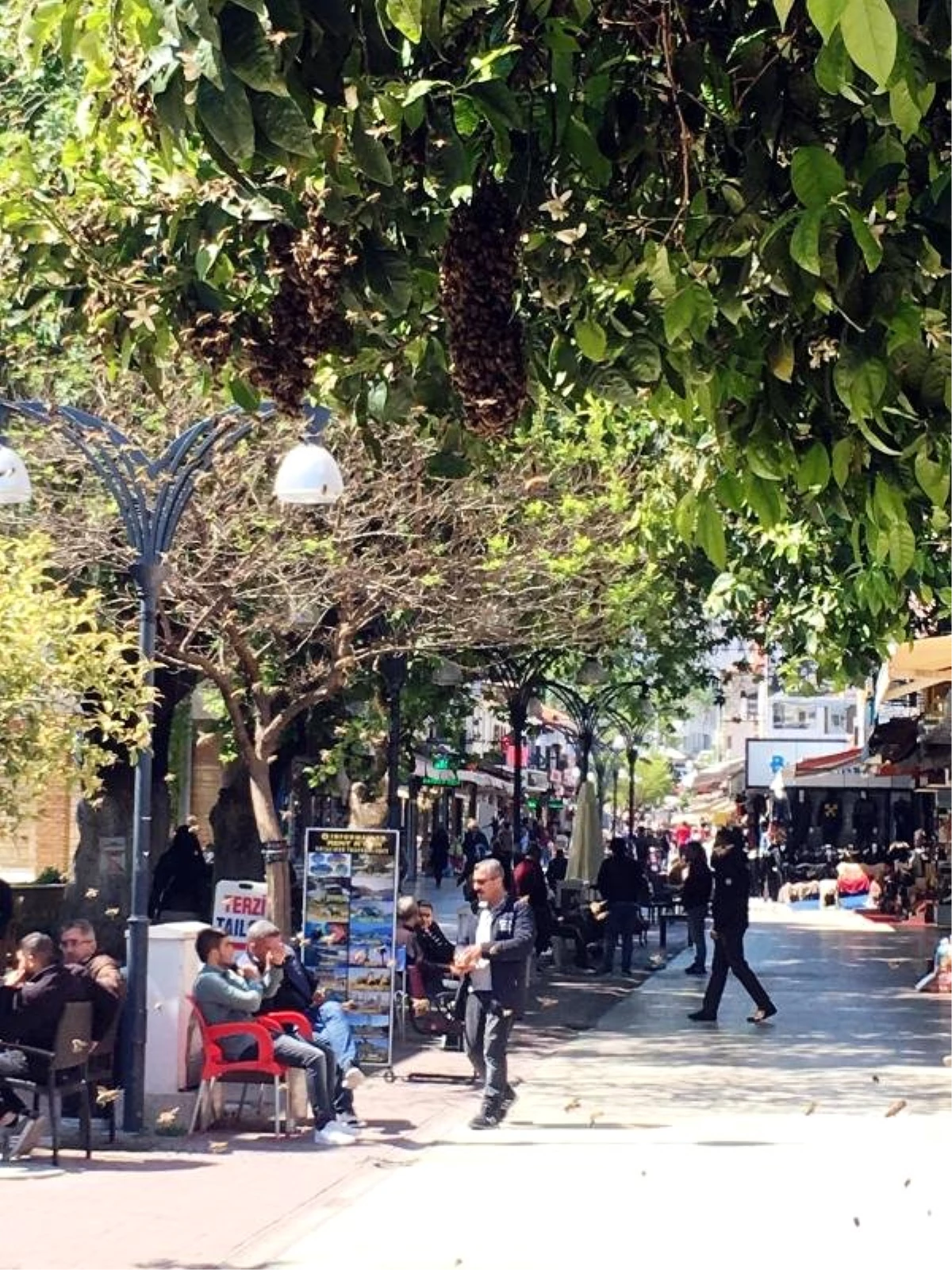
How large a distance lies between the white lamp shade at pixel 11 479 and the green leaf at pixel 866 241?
7.79 metres

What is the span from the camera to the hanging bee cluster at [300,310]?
509 centimetres

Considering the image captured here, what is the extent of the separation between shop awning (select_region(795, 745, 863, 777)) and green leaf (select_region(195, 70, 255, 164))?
3560 centimetres

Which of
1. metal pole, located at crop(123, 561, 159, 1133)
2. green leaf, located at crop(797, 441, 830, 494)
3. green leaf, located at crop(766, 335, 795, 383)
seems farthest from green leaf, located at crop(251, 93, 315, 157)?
metal pole, located at crop(123, 561, 159, 1133)

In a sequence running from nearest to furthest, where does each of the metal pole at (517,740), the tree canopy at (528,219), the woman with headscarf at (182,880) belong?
the tree canopy at (528,219), the woman with headscarf at (182,880), the metal pole at (517,740)

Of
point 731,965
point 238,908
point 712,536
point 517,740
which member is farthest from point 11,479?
point 517,740

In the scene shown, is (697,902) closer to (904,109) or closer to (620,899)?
(620,899)

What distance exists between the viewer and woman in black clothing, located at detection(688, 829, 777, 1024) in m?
18.2

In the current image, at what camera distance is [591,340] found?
589cm

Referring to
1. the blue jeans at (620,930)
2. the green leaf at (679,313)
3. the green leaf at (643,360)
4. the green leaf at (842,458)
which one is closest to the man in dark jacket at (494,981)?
the green leaf at (643,360)

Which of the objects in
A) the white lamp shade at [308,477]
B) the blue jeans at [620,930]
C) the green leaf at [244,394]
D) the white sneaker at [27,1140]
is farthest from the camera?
the blue jeans at [620,930]

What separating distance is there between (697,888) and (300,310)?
20.1m

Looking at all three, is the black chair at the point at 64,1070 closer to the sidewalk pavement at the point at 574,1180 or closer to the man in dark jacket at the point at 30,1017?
the man in dark jacket at the point at 30,1017

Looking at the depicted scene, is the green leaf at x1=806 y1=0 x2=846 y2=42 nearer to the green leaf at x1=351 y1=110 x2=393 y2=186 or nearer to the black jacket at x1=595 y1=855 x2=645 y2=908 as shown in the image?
the green leaf at x1=351 y1=110 x2=393 y2=186

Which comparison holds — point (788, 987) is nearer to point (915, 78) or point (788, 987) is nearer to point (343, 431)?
point (343, 431)
